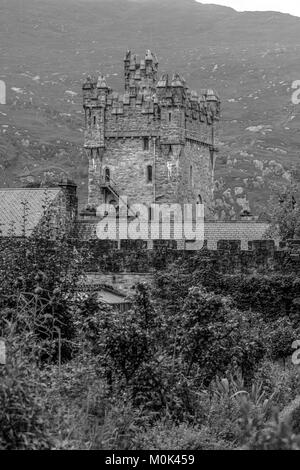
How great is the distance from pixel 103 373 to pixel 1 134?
146m

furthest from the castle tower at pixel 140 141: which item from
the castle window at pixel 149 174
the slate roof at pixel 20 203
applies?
the slate roof at pixel 20 203

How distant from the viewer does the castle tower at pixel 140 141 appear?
7281 centimetres

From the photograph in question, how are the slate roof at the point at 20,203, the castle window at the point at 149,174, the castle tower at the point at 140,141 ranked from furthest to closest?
the castle window at the point at 149,174 → the castle tower at the point at 140,141 → the slate roof at the point at 20,203

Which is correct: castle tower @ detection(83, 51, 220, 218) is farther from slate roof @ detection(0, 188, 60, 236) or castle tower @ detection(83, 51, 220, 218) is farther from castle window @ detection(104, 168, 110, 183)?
slate roof @ detection(0, 188, 60, 236)

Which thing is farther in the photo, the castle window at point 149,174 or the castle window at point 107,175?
the castle window at point 107,175

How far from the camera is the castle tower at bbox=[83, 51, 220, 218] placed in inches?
2867

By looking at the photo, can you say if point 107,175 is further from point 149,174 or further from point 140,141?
point 140,141

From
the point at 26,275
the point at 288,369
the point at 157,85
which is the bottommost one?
the point at 288,369

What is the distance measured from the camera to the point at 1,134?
163 meters

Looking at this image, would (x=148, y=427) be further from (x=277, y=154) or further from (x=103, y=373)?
(x=277, y=154)

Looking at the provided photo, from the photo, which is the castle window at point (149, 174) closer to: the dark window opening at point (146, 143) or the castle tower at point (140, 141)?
the castle tower at point (140, 141)

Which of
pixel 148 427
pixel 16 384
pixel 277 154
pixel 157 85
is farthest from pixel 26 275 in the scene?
pixel 277 154

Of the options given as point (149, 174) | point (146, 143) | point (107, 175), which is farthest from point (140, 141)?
point (107, 175)

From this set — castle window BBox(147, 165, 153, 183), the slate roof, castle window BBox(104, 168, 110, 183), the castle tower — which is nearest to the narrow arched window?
the castle tower
